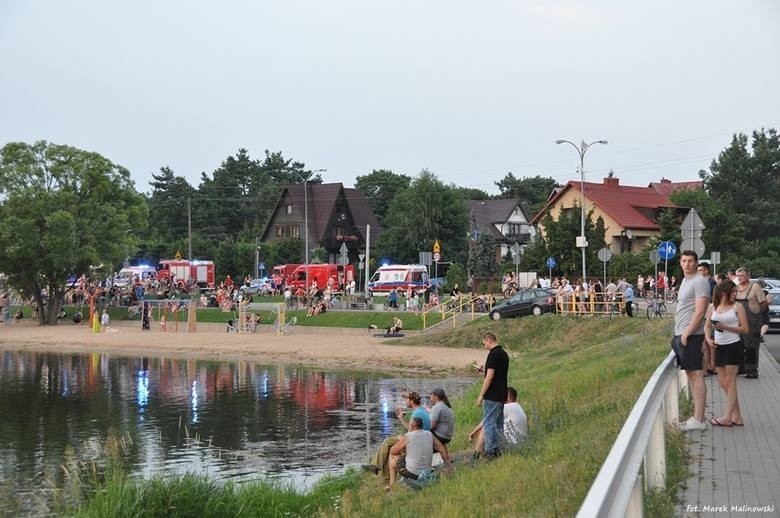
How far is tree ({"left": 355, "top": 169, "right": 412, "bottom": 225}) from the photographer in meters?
124

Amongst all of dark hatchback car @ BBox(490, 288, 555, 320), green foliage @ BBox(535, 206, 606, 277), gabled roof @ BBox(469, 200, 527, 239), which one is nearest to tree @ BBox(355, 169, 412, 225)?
gabled roof @ BBox(469, 200, 527, 239)

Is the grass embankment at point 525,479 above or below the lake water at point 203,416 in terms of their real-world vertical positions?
above

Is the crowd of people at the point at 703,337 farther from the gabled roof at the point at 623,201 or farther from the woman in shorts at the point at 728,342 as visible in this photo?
the gabled roof at the point at 623,201

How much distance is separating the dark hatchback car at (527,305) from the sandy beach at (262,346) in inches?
97.2

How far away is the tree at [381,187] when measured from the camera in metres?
124

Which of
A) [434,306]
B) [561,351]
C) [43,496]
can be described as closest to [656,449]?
[43,496]

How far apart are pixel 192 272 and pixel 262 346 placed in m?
34.3

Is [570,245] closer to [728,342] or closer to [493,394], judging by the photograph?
[493,394]

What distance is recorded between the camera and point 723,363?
33.1 ft

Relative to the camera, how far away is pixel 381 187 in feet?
413

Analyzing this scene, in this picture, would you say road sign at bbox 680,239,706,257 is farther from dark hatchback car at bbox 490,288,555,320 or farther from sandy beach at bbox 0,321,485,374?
dark hatchback car at bbox 490,288,555,320

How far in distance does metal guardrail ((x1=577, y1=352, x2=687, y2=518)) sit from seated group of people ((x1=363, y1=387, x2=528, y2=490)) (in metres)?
3.80

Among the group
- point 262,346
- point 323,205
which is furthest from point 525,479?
point 323,205

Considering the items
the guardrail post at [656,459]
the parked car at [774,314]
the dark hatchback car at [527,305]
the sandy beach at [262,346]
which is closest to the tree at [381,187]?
the sandy beach at [262,346]
